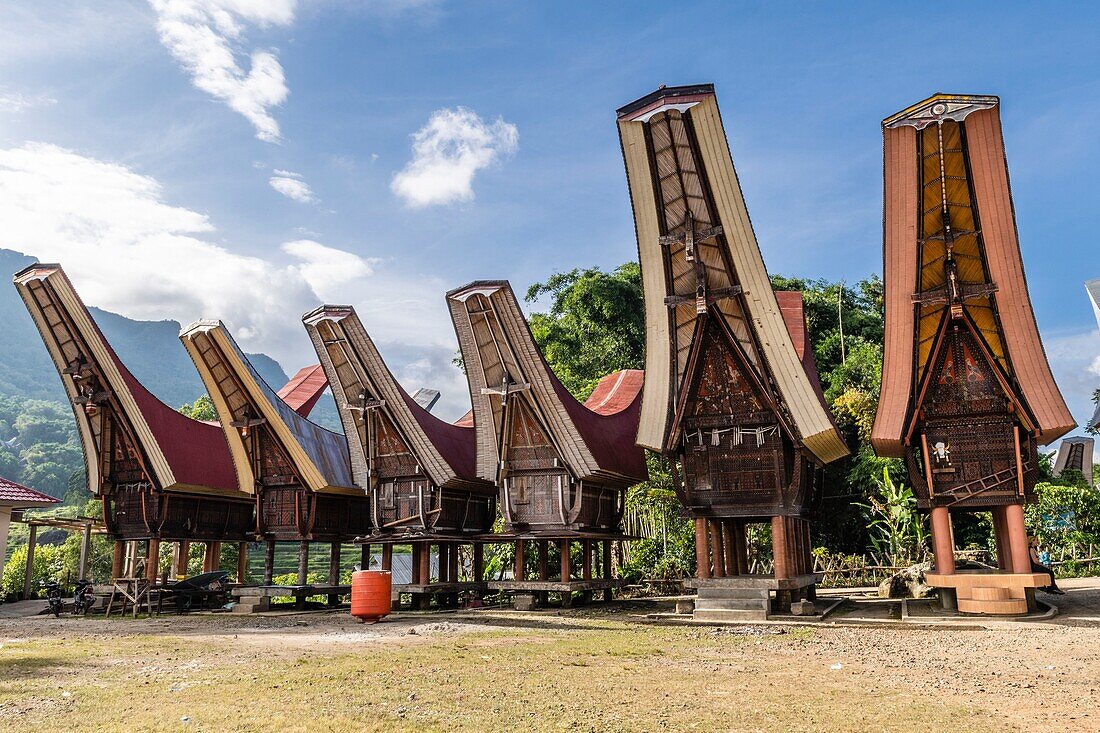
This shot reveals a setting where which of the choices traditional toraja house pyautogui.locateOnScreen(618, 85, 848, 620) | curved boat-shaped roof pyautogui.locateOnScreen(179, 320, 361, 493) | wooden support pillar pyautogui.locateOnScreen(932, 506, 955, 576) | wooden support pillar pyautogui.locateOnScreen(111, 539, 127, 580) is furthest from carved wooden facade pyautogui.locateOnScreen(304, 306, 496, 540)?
wooden support pillar pyautogui.locateOnScreen(932, 506, 955, 576)

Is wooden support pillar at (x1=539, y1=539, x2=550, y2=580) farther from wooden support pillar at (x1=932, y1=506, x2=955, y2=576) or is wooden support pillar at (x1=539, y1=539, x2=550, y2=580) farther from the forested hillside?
the forested hillside

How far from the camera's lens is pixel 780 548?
552 inches

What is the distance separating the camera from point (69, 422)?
102812mm

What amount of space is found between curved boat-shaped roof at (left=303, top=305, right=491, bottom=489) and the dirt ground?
5.86m

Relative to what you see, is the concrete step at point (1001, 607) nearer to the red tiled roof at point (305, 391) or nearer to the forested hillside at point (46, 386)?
the red tiled roof at point (305, 391)

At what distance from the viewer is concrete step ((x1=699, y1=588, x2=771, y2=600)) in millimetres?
13477

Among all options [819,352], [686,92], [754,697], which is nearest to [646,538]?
[819,352]

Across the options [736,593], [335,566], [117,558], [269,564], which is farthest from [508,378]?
[117,558]

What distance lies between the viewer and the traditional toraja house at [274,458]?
61.9 ft

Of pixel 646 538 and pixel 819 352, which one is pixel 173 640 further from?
pixel 819 352

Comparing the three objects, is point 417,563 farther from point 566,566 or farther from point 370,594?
point 370,594

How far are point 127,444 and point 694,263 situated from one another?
14908 mm

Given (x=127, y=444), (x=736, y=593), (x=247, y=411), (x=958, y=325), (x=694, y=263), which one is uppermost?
(x=694, y=263)

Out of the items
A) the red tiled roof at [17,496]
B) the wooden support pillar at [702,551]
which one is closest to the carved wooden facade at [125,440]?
the red tiled roof at [17,496]
